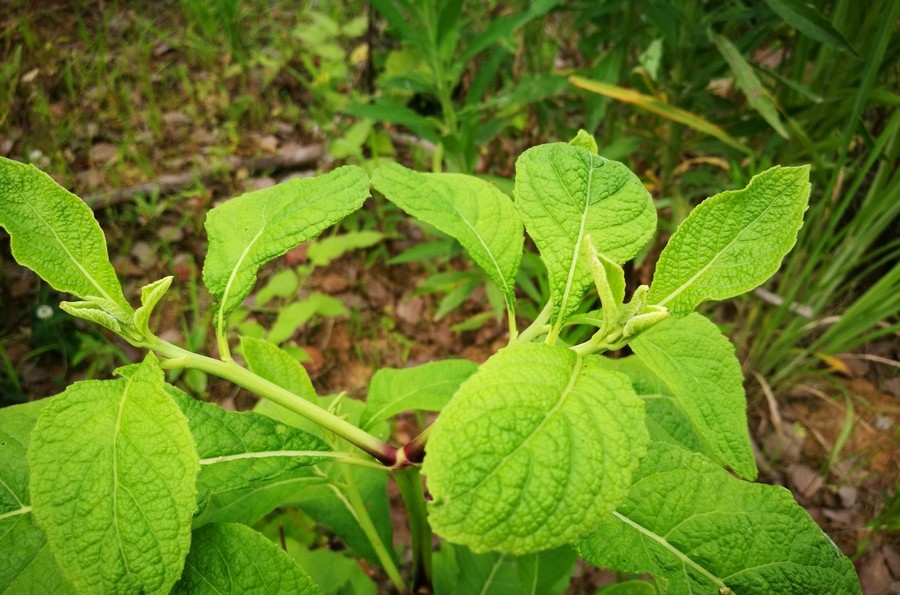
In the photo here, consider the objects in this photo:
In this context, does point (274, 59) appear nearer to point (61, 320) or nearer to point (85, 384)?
point (61, 320)

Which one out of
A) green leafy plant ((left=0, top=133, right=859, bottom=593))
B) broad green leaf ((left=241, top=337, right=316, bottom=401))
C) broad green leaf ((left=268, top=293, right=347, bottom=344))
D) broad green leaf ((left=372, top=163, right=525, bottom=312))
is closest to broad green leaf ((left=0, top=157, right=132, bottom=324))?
green leafy plant ((left=0, top=133, right=859, bottom=593))

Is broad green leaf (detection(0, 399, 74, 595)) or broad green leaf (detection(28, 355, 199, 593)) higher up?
broad green leaf (detection(28, 355, 199, 593))

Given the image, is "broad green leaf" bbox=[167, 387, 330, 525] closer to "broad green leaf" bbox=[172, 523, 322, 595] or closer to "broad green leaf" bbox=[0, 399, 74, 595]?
"broad green leaf" bbox=[172, 523, 322, 595]

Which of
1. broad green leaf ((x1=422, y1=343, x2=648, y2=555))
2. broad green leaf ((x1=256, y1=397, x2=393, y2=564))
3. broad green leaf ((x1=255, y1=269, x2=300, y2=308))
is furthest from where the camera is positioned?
broad green leaf ((x1=255, y1=269, x2=300, y2=308))

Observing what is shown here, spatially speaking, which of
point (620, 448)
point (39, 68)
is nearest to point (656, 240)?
point (620, 448)

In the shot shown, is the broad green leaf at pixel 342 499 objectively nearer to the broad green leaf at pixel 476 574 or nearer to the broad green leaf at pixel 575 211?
the broad green leaf at pixel 476 574

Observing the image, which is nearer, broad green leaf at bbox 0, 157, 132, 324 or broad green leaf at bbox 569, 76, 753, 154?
broad green leaf at bbox 0, 157, 132, 324

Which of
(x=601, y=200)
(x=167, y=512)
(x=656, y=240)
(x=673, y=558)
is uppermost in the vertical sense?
(x=601, y=200)
